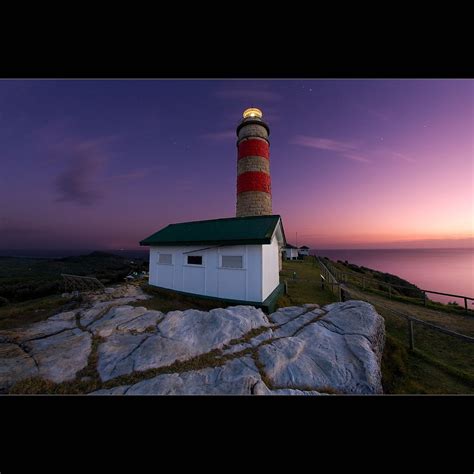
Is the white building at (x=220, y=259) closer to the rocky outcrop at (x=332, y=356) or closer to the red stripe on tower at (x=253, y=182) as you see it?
the rocky outcrop at (x=332, y=356)

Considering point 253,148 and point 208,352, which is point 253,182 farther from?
point 208,352

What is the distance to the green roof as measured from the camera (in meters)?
7.37

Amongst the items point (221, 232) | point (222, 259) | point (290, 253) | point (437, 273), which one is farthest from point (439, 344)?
point (437, 273)

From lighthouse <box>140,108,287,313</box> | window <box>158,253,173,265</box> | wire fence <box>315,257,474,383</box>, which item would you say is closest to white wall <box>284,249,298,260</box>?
lighthouse <box>140,108,287,313</box>

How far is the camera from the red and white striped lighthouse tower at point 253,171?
13.3m

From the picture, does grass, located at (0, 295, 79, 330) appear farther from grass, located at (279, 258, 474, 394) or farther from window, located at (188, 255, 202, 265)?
grass, located at (279, 258, 474, 394)

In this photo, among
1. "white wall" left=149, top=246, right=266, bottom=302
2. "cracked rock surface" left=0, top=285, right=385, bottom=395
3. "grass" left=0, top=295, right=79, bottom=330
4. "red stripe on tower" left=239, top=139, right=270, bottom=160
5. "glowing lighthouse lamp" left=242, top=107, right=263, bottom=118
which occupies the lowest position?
"grass" left=0, top=295, right=79, bottom=330

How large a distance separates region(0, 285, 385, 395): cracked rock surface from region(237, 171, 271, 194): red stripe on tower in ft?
31.1

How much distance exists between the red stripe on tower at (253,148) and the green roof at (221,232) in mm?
7191
